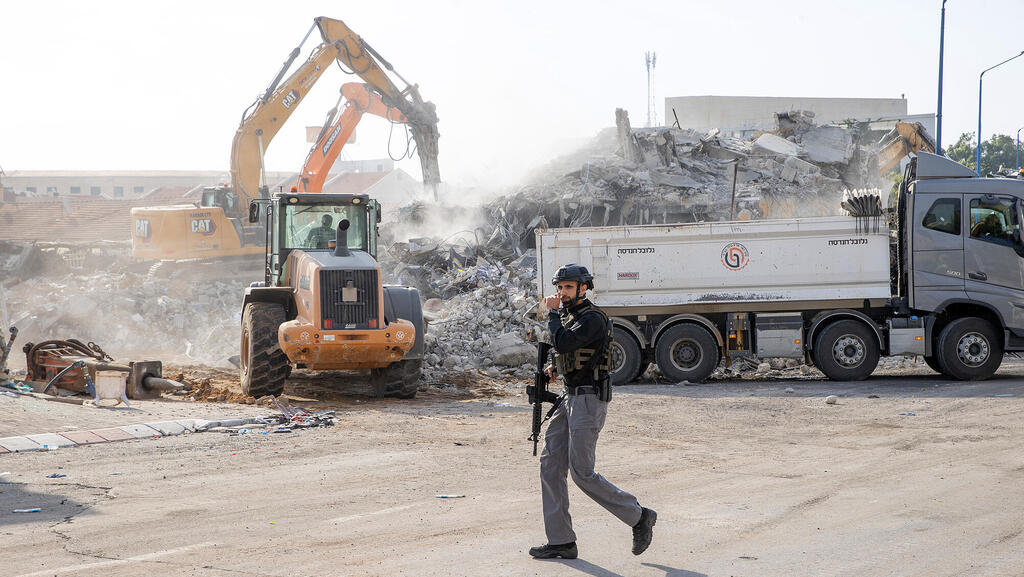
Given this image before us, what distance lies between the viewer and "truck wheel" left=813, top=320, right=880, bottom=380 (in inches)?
620

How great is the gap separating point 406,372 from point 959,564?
8.90 meters

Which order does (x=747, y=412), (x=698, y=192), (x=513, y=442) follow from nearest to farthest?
(x=513, y=442) < (x=747, y=412) < (x=698, y=192)

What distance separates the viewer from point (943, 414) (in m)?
12.3

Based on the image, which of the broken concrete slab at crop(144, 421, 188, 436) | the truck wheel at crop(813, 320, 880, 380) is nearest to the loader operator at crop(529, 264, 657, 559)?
the broken concrete slab at crop(144, 421, 188, 436)

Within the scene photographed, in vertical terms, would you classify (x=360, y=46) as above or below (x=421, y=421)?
above

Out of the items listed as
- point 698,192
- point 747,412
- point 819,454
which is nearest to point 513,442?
point 819,454

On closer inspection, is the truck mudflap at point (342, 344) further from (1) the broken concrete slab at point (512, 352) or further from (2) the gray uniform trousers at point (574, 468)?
(2) the gray uniform trousers at point (574, 468)

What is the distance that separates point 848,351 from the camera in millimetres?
15828

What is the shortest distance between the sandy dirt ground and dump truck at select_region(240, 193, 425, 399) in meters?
0.94

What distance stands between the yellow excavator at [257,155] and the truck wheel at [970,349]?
Answer: 13.0 metres

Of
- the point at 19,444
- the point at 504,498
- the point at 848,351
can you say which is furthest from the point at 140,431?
the point at 848,351

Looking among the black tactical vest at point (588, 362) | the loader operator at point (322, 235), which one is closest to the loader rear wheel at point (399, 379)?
the loader operator at point (322, 235)

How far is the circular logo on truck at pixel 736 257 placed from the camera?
15.9 metres

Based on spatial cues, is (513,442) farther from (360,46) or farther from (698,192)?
(698,192)
